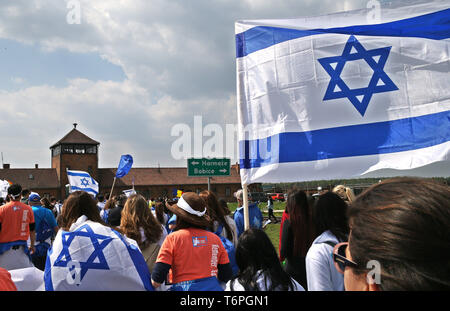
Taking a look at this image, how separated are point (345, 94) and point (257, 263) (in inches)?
88.9

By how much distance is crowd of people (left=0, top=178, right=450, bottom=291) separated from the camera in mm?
887

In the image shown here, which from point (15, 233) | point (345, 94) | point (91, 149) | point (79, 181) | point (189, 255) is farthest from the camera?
point (91, 149)

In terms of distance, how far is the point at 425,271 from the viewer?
33.6 inches

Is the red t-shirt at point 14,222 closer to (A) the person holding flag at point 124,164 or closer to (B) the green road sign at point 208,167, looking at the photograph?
(A) the person holding flag at point 124,164

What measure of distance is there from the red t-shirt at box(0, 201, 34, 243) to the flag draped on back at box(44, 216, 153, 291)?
398 centimetres

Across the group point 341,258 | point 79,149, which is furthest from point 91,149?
point 341,258

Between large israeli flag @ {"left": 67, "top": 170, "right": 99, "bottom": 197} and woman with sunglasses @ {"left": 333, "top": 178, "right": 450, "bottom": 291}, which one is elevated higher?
woman with sunglasses @ {"left": 333, "top": 178, "right": 450, "bottom": 291}

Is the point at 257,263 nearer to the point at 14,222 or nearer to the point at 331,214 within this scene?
the point at 331,214

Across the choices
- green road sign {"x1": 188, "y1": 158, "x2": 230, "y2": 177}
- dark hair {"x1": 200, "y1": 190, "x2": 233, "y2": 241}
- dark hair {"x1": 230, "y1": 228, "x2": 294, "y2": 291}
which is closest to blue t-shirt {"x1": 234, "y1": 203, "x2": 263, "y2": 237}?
dark hair {"x1": 200, "y1": 190, "x2": 233, "y2": 241}

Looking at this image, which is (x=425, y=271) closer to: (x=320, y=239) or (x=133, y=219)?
(x=320, y=239)

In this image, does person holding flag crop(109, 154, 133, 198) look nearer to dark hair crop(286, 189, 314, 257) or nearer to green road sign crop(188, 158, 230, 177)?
green road sign crop(188, 158, 230, 177)

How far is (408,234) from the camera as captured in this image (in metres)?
0.88

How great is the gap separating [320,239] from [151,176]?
222 ft
